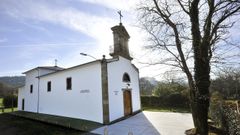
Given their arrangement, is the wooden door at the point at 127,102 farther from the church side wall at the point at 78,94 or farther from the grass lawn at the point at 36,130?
the grass lawn at the point at 36,130

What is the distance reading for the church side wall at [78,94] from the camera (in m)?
12.2

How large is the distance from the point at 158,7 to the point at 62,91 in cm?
1149

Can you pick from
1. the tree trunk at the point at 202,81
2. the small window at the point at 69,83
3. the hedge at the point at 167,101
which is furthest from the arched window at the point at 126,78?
the hedge at the point at 167,101

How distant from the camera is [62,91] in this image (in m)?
15.4

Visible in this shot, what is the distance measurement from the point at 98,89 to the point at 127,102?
11.9ft

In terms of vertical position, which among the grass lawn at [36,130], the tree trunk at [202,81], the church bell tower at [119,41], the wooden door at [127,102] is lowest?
the grass lawn at [36,130]

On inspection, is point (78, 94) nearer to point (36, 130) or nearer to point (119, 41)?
point (36, 130)

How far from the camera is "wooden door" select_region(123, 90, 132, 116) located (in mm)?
14045

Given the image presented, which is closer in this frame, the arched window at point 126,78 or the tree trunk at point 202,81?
the tree trunk at point 202,81

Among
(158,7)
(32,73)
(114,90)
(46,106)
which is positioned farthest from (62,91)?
(158,7)

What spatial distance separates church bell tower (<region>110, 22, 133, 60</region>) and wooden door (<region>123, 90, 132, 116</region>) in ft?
11.1

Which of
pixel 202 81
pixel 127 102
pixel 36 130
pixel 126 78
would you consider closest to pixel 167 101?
pixel 127 102

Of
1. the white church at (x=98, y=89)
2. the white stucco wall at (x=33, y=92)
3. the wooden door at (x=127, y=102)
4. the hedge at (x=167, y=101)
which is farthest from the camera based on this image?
the hedge at (x=167, y=101)

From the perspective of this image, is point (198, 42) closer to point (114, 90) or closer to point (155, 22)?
point (155, 22)
